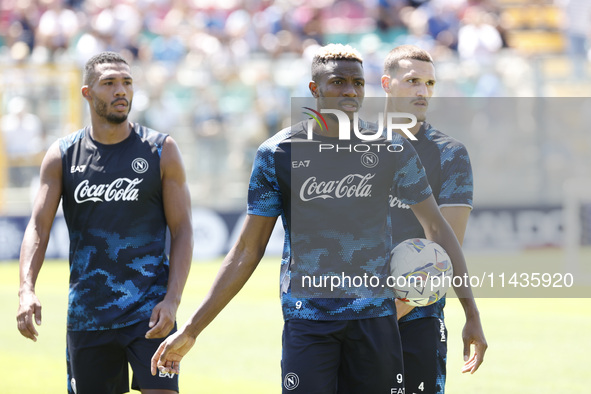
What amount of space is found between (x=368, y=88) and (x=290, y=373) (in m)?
14.3

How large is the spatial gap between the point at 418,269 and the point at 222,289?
1.04m

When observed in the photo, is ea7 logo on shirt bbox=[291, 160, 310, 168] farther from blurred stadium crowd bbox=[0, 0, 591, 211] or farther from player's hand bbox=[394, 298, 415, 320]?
blurred stadium crowd bbox=[0, 0, 591, 211]

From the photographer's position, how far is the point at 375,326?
4.75 m

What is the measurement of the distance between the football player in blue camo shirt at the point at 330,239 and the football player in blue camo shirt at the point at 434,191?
0.66 m

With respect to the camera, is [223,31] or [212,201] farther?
[223,31]

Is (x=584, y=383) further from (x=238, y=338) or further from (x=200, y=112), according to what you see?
(x=200, y=112)

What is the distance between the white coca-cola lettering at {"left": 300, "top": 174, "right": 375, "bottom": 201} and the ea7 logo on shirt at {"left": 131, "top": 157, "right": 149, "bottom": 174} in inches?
61.3

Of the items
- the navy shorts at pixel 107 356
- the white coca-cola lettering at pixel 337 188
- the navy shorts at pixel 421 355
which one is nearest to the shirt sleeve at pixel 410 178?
the white coca-cola lettering at pixel 337 188

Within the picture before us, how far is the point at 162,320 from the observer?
5.62m

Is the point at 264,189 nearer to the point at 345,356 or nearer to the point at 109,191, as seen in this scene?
the point at 345,356

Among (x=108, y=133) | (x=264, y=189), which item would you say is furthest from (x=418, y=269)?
(x=108, y=133)

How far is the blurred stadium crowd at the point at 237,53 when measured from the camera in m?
18.4

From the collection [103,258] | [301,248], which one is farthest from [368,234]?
[103,258]

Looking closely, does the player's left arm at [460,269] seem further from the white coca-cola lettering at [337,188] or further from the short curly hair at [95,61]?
the short curly hair at [95,61]
